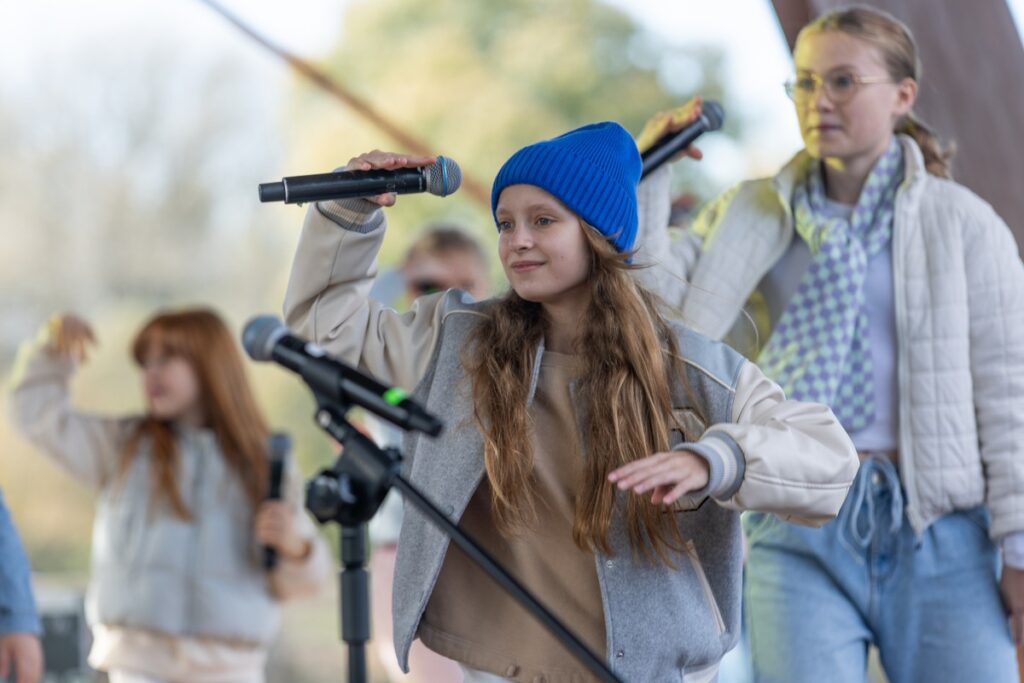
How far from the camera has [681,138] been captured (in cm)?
271

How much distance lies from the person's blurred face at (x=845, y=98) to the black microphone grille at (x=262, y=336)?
1.33 metres

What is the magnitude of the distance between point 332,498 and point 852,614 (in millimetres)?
1232

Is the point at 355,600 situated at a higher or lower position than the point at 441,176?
lower

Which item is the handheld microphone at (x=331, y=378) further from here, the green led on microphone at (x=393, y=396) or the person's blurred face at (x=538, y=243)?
the person's blurred face at (x=538, y=243)

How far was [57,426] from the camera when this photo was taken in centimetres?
404

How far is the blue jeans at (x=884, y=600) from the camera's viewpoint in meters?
2.48

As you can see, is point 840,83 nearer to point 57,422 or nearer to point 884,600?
point 884,600

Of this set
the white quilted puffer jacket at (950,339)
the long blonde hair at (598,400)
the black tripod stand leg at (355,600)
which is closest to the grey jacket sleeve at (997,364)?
the white quilted puffer jacket at (950,339)

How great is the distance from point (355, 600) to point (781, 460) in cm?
64

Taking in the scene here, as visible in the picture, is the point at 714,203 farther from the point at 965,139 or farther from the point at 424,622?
the point at 424,622

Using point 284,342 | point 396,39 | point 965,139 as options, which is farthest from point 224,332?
point 396,39

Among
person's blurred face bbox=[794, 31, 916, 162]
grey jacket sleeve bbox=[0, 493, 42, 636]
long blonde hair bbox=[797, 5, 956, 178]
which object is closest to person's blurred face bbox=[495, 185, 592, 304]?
person's blurred face bbox=[794, 31, 916, 162]

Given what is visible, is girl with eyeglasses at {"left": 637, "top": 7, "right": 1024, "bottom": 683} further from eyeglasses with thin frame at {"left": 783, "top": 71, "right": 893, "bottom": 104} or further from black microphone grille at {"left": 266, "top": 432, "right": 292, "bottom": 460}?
black microphone grille at {"left": 266, "top": 432, "right": 292, "bottom": 460}

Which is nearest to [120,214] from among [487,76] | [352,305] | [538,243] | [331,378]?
[487,76]
